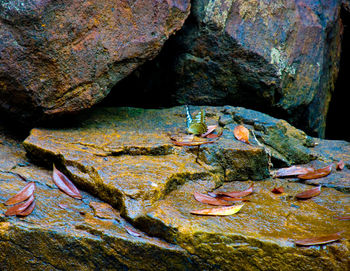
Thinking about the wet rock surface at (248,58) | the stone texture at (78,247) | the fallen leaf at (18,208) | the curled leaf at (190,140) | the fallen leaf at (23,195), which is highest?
the wet rock surface at (248,58)

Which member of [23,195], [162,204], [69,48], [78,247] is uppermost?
[69,48]

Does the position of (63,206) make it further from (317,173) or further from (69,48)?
(317,173)

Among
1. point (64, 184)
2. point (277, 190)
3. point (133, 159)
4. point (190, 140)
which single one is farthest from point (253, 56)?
point (64, 184)

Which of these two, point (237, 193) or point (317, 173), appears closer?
point (237, 193)

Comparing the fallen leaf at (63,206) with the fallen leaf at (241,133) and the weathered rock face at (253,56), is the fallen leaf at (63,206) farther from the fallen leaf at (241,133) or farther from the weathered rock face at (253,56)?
the weathered rock face at (253,56)

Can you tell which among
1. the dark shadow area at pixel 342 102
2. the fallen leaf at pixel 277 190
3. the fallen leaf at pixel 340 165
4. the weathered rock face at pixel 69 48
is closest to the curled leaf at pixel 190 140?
the fallen leaf at pixel 277 190

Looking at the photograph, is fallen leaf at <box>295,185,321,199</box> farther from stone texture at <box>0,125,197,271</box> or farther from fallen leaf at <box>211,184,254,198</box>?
stone texture at <box>0,125,197,271</box>

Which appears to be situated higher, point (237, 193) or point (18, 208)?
point (18, 208)
